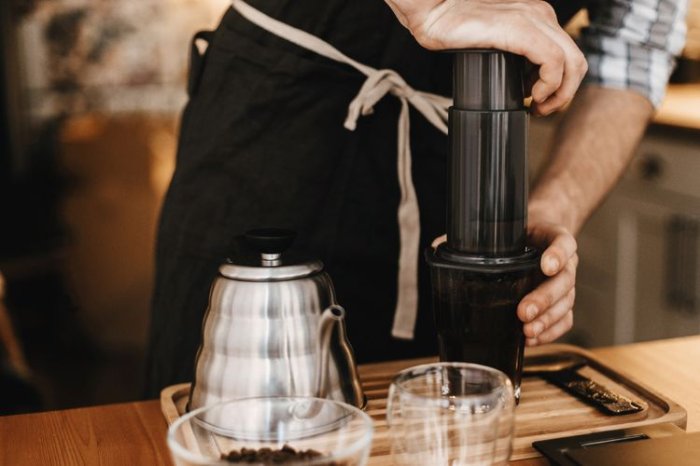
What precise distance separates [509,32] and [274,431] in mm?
362

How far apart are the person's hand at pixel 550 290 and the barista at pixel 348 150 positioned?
0.21m

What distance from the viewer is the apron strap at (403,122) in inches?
44.4

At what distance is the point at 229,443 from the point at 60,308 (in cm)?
299

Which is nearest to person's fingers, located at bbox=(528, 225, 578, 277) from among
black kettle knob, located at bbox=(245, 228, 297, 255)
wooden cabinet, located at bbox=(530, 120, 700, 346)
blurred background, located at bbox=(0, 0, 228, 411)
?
black kettle knob, located at bbox=(245, 228, 297, 255)

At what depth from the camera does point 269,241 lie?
0.82 m

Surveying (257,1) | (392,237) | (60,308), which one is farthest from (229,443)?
(60,308)

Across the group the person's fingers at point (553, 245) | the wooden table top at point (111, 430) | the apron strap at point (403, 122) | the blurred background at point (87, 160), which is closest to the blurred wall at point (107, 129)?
the blurred background at point (87, 160)

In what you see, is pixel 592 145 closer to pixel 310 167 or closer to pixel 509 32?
pixel 310 167

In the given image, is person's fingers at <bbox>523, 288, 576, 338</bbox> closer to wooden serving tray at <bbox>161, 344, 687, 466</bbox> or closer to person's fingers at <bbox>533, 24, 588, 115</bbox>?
wooden serving tray at <bbox>161, 344, 687, 466</bbox>

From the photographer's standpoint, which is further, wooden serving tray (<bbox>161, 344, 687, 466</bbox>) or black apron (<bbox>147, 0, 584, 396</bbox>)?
black apron (<bbox>147, 0, 584, 396</bbox>)

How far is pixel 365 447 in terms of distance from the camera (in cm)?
65

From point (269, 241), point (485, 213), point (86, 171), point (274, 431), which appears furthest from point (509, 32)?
point (86, 171)

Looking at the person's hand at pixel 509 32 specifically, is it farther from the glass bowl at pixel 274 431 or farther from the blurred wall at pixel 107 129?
the blurred wall at pixel 107 129

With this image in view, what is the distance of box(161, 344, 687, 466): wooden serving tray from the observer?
812 millimetres
